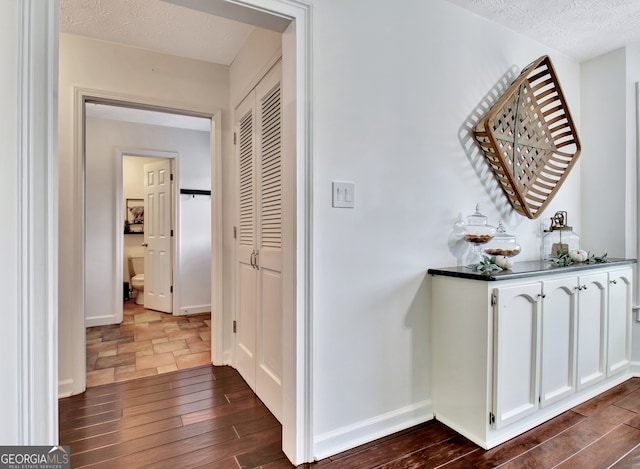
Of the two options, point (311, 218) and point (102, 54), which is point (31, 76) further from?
point (102, 54)

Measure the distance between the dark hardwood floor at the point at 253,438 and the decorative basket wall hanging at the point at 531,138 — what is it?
1.31 meters

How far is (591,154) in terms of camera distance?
275 centimetres

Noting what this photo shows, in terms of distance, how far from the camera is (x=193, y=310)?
4512 millimetres

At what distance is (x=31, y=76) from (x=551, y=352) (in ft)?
8.75

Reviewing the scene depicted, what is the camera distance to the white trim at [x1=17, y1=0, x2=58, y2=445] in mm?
1065

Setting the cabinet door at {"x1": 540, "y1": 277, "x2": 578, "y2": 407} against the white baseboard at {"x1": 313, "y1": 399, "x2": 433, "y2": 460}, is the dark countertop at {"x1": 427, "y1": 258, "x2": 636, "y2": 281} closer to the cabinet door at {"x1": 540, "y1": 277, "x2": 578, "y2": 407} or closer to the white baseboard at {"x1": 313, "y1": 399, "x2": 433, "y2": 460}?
the cabinet door at {"x1": 540, "y1": 277, "x2": 578, "y2": 407}

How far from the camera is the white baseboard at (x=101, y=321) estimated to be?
386 cm

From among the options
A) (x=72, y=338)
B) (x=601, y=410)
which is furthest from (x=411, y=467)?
(x=72, y=338)

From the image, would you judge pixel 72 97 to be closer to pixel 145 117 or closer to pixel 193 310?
pixel 145 117

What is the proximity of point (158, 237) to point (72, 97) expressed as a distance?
264 centimetres

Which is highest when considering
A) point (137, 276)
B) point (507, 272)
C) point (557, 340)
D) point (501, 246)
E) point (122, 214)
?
point (122, 214)

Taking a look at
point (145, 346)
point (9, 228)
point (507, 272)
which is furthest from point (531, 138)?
point (145, 346)

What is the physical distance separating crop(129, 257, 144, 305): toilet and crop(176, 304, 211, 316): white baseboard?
41.0 inches

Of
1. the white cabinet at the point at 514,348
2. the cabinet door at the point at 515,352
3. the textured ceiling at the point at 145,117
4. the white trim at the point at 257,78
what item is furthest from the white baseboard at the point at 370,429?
the textured ceiling at the point at 145,117
